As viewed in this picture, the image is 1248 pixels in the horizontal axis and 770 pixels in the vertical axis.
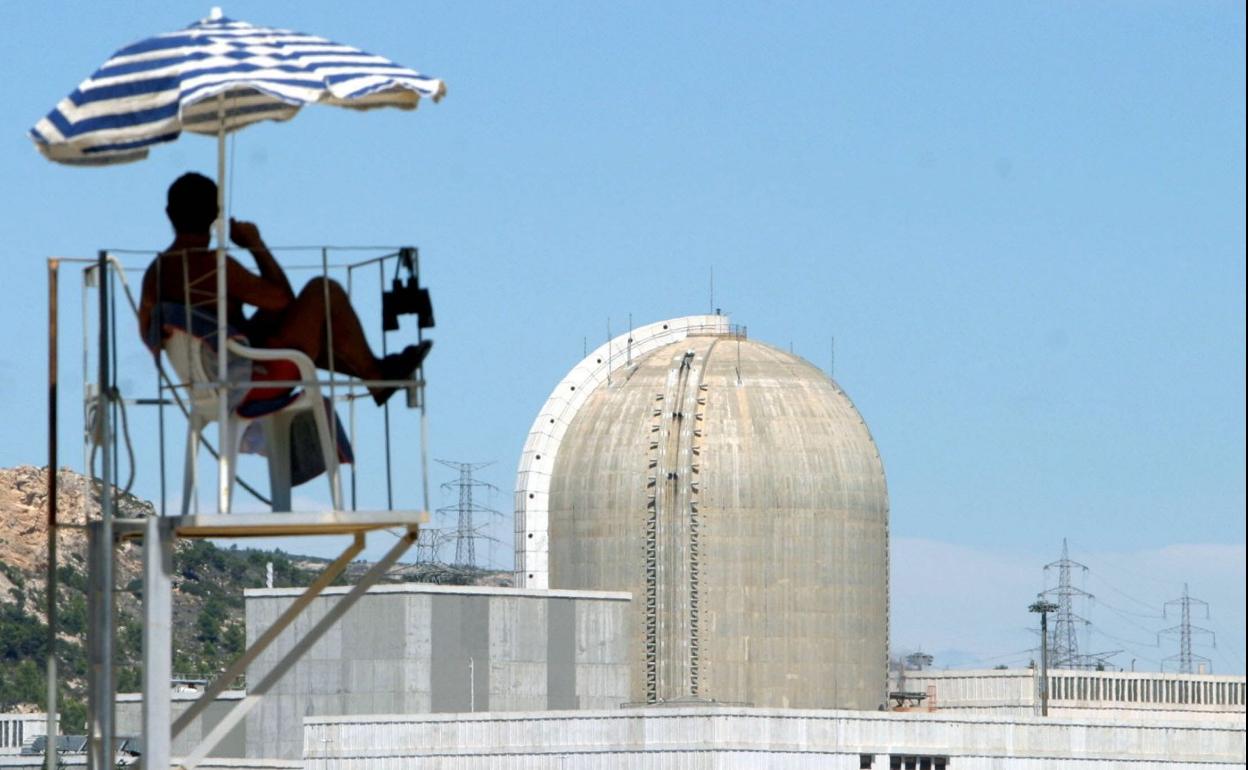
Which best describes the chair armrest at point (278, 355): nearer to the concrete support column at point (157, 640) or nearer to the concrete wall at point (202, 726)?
the concrete support column at point (157, 640)

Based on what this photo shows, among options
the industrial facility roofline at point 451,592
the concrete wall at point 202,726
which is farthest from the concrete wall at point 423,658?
the concrete wall at point 202,726

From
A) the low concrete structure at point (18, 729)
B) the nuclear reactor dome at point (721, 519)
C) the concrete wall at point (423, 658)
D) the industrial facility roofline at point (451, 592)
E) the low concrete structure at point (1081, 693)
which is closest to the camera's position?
the low concrete structure at point (18, 729)

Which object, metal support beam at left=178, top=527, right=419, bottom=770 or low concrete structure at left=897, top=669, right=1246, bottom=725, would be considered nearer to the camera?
metal support beam at left=178, top=527, right=419, bottom=770

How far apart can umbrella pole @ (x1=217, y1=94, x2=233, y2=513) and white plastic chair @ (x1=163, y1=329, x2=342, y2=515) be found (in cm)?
1

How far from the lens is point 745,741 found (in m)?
67.5

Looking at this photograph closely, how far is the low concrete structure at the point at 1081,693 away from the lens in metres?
84.6

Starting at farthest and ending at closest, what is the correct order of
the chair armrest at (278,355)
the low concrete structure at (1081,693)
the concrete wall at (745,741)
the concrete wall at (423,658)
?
the low concrete structure at (1081,693) < the concrete wall at (423,658) < the concrete wall at (745,741) < the chair armrest at (278,355)

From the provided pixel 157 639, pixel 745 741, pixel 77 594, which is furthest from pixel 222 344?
pixel 77 594

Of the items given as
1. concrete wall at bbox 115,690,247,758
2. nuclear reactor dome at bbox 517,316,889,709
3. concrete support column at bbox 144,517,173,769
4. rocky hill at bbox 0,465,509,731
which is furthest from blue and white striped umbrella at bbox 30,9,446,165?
rocky hill at bbox 0,465,509,731

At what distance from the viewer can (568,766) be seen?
218ft

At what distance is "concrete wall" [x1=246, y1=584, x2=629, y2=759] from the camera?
67.7m

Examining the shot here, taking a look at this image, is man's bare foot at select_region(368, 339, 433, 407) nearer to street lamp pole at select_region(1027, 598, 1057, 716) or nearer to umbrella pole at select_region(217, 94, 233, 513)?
umbrella pole at select_region(217, 94, 233, 513)

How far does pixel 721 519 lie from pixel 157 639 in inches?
2504

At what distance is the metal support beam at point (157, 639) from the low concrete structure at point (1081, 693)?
234ft
